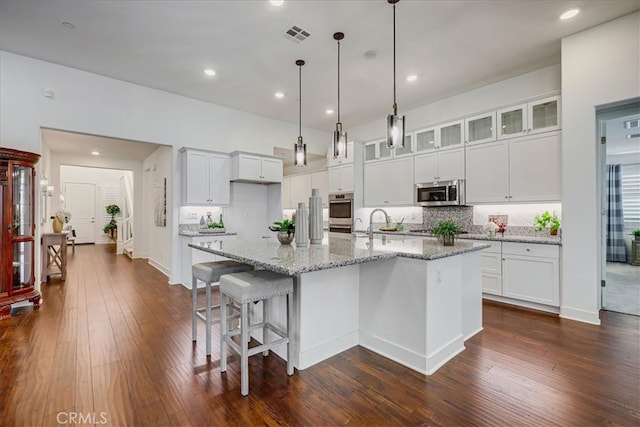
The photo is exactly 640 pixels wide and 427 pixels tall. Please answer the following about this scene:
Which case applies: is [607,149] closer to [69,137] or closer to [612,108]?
[612,108]

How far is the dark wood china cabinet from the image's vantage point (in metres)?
3.29

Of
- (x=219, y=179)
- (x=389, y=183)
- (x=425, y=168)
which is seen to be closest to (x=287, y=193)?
(x=219, y=179)

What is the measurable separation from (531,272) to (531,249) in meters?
0.28

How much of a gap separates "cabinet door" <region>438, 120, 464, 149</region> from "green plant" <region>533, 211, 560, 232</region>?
4.90 ft

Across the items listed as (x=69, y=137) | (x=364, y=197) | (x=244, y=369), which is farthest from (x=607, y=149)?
(x=69, y=137)

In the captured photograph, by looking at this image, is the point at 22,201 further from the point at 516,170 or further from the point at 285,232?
the point at 516,170

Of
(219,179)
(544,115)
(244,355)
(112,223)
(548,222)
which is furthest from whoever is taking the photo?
(112,223)

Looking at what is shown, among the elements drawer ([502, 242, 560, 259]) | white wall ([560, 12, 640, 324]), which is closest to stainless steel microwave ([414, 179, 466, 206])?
drawer ([502, 242, 560, 259])

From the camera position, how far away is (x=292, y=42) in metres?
3.33

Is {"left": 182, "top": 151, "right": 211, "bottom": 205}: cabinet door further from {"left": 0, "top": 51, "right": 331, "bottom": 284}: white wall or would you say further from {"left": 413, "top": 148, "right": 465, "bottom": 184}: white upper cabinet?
{"left": 413, "top": 148, "right": 465, "bottom": 184}: white upper cabinet

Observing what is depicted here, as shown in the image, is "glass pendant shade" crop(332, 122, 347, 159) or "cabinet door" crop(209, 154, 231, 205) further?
"cabinet door" crop(209, 154, 231, 205)

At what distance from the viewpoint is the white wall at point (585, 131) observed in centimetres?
298

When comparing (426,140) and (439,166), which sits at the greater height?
(426,140)

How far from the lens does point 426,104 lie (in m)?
5.21
